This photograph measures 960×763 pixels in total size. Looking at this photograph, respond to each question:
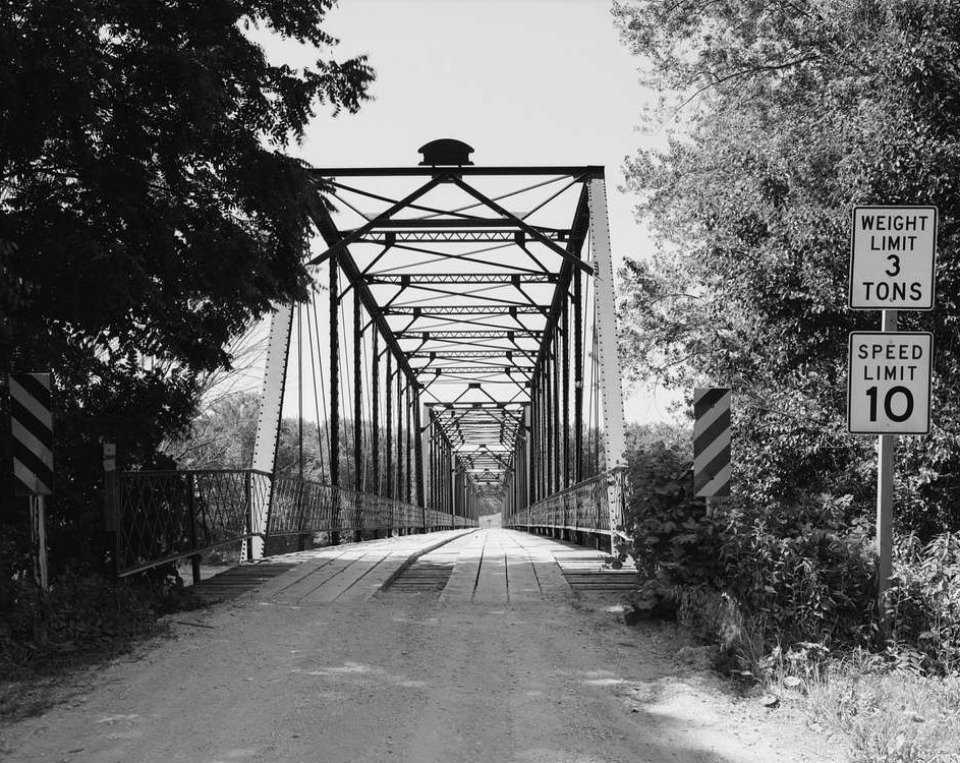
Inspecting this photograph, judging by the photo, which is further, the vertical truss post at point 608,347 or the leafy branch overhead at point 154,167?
the vertical truss post at point 608,347

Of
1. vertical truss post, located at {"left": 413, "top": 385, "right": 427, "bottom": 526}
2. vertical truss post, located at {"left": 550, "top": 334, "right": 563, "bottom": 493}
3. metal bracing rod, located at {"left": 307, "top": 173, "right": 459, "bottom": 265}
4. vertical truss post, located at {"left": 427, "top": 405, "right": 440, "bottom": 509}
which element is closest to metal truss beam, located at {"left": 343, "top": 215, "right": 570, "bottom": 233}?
metal bracing rod, located at {"left": 307, "top": 173, "right": 459, "bottom": 265}

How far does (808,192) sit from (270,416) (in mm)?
7633

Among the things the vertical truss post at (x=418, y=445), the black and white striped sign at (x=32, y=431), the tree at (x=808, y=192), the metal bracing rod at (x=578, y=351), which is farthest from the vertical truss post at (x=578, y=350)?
the vertical truss post at (x=418, y=445)

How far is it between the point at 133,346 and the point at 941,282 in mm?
7947

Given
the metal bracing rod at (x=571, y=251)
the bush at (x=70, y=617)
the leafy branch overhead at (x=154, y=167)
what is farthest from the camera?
the metal bracing rod at (x=571, y=251)

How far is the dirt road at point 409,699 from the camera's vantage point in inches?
144

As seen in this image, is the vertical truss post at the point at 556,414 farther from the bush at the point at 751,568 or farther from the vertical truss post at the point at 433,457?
the vertical truss post at the point at 433,457

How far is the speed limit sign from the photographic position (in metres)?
5.02

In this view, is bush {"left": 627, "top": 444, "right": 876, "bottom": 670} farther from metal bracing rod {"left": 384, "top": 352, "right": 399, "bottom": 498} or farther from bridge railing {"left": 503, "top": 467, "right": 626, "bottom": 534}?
metal bracing rod {"left": 384, "top": 352, "right": 399, "bottom": 498}

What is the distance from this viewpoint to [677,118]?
17.6m

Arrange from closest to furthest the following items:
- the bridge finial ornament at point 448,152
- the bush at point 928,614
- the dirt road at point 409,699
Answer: the dirt road at point 409,699
the bush at point 928,614
the bridge finial ornament at point 448,152

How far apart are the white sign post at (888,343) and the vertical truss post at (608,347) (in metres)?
4.52

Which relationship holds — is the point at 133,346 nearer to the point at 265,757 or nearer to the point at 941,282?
the point at 265,757

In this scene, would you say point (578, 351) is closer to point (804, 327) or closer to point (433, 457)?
point (804, 327)
